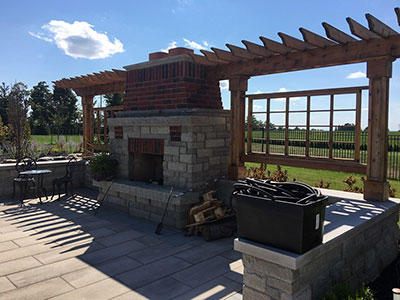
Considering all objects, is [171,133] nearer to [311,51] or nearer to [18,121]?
[311,51]

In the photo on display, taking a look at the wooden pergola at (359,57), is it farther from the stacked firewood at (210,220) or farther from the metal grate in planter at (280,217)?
the metal grate in planter at (280,217)

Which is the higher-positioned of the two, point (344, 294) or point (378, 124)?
point (378, 124)

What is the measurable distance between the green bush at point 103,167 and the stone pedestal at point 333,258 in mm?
4626

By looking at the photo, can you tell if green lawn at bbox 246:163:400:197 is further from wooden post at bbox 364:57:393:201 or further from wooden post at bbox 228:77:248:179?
wooden post at bbox 364:57:393:201

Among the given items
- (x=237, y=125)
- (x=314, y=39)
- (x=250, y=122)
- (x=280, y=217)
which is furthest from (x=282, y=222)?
(x=250, y=122)

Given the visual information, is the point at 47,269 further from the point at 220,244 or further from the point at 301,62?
the point at 301,62

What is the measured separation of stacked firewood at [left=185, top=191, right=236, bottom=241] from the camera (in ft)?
16.8

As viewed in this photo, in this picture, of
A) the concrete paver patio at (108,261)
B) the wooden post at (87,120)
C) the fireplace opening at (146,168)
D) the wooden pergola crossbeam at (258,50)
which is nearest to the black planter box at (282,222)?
the concrete paver patio at (108,261)

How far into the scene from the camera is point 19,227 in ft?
18.6

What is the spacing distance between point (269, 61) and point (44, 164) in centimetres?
667

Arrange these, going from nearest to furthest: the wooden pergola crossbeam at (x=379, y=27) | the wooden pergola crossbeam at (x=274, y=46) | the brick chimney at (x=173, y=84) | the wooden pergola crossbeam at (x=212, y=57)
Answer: the wooden pergola crossbeam at (x=379, y=27) → the wooden pergola crossbeam at (x=274, y=46) → the wooden pergola crossbeam at (x=212, y=57) → the brick chimney at (x=173, y=84)

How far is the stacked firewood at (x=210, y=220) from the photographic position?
512cm

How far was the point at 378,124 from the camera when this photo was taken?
14.6 feet

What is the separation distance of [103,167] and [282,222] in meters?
5.19
